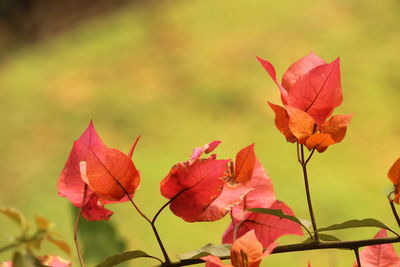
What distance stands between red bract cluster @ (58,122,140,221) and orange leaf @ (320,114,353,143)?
90 millimetres

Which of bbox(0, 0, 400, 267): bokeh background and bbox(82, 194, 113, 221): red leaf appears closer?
bbox(82, 194, 113, 221): red leaf

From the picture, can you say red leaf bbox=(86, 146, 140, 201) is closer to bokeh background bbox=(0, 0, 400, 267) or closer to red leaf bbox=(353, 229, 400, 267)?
red leaf bbox=(353, 229, 400, 267)

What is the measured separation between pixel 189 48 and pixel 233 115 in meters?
0.49

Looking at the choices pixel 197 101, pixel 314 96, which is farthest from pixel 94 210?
pixel 197 101

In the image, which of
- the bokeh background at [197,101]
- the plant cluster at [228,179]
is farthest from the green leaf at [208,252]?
the bokeh background at [197,101]

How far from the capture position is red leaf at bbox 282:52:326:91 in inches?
12.0

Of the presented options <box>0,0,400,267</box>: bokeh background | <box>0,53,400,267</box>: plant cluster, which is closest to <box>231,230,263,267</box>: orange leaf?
<box>0,53,400,267</box>: plant cluster

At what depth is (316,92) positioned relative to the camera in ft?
0.95

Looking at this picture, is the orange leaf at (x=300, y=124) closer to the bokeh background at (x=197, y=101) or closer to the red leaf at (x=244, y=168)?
the red leaf at (x=244, y=168)

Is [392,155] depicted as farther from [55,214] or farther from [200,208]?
[200,208]

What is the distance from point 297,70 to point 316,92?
2 centimetres

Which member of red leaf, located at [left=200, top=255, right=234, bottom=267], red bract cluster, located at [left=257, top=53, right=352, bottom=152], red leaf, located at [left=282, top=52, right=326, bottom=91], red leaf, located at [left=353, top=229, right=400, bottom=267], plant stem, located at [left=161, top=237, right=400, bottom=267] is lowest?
red leaf, located at [left=353, top=229, right=400, bottom=267]

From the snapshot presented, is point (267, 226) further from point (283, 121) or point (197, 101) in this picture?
point (197, 101)

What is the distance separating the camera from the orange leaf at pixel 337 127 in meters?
0.28
